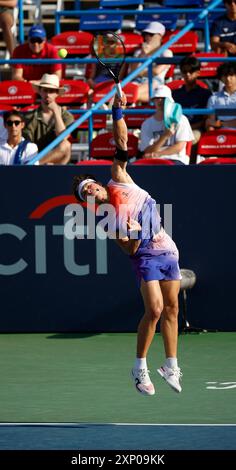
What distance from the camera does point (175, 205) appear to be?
12.7 m

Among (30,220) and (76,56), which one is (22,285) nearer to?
(30,220)

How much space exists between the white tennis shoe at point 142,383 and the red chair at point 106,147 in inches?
226

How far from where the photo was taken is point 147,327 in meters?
9.06

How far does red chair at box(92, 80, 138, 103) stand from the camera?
51.8 feet

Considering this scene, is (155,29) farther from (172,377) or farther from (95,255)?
(172,377)

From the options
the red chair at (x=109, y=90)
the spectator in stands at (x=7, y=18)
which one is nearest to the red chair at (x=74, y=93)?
the red chair at (x=109, y=90)

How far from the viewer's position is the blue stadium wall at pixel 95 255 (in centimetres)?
1267

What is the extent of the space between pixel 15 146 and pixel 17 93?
2.22m

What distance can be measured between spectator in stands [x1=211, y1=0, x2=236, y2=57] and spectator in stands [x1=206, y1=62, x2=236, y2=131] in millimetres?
1435

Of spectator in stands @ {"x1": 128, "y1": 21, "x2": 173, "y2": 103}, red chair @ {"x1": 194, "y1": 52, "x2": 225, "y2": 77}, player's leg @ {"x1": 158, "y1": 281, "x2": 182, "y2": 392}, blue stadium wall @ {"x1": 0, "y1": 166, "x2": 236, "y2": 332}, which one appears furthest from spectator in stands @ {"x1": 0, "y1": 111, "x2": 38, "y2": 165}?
player's leg @ {"x1": 158, "y1": 281, "x2": 182, "y2": 392}

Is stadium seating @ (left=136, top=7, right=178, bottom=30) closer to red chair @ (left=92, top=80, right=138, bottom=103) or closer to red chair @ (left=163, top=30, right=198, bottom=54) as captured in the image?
red chair @ (left=163, top=30, right=198, bottom=54)

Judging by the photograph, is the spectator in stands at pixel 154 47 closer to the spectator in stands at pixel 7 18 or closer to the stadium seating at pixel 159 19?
the stadium seating at pixel 159 19
